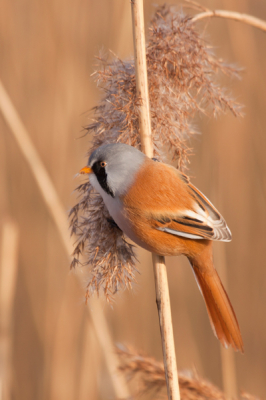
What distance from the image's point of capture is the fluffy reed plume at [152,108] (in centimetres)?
142

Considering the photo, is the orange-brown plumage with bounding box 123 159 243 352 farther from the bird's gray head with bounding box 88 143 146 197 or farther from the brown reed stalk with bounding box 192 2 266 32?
the brown reed stalk with bounding box 192 2 266 32

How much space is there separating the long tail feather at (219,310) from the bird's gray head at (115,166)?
431 mm

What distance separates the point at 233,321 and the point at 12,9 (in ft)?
7.02

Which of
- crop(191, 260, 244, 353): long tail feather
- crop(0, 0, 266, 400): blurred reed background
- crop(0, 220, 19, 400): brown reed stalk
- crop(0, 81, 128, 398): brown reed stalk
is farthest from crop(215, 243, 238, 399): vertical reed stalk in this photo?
crop(0, 220, 19, 400): brown reed stalk

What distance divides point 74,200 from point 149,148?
3.56 feet

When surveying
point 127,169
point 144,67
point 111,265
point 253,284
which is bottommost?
point 253,284

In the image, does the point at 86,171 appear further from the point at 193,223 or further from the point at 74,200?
the point at 74,200

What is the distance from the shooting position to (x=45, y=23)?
2.41m

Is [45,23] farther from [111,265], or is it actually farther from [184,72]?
[111,265]

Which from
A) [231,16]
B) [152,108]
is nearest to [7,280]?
[152,108]

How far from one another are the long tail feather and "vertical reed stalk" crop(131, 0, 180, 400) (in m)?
0.25

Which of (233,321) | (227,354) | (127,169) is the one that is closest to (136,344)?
(227,354)

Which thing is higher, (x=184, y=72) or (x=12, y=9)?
(x=12, y=9)

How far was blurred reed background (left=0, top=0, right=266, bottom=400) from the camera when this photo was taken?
94.1 inches
